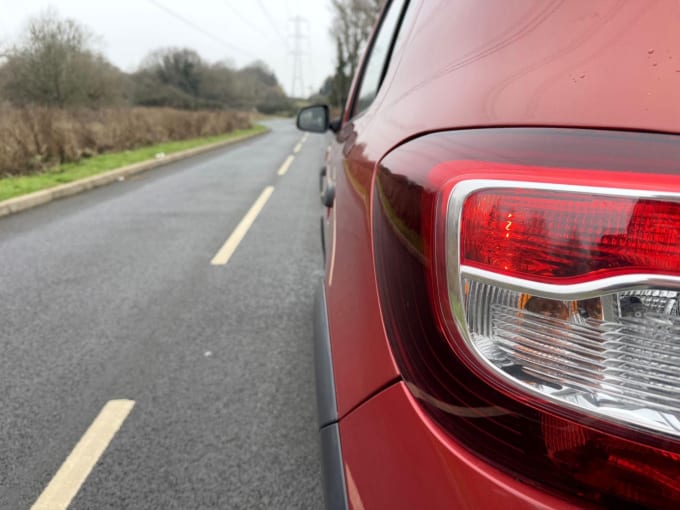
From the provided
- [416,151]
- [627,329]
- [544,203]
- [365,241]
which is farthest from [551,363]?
[365,241]

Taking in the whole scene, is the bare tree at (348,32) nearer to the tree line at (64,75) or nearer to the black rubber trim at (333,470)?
the tree line at (64,75)

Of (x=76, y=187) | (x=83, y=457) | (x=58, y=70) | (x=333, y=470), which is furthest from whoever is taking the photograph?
(x=58, y=70)

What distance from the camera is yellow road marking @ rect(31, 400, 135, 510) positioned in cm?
160

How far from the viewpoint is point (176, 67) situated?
5434cm

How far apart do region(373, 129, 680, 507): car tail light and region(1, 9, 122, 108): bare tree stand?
13338mm

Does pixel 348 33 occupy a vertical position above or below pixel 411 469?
above

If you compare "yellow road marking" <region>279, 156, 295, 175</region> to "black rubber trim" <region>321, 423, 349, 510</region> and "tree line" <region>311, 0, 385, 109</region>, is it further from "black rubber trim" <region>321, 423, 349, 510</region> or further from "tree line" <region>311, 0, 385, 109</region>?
"tree line" <region>311, 0, 385, 109</region>

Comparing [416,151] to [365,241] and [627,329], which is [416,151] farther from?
[627,329]

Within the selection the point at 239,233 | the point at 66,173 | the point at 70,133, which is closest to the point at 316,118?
the point at 239,233

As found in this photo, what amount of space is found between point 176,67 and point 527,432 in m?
61.5

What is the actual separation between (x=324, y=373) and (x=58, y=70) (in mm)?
20534

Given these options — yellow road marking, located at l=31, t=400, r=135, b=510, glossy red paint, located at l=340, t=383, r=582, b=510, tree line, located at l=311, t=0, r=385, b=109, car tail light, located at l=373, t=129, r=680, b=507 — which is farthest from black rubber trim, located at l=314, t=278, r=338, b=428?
tree line, located at l=311, t=0, r=385, b=109

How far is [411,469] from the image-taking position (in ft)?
2.30

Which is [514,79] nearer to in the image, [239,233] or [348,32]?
[239,233]
